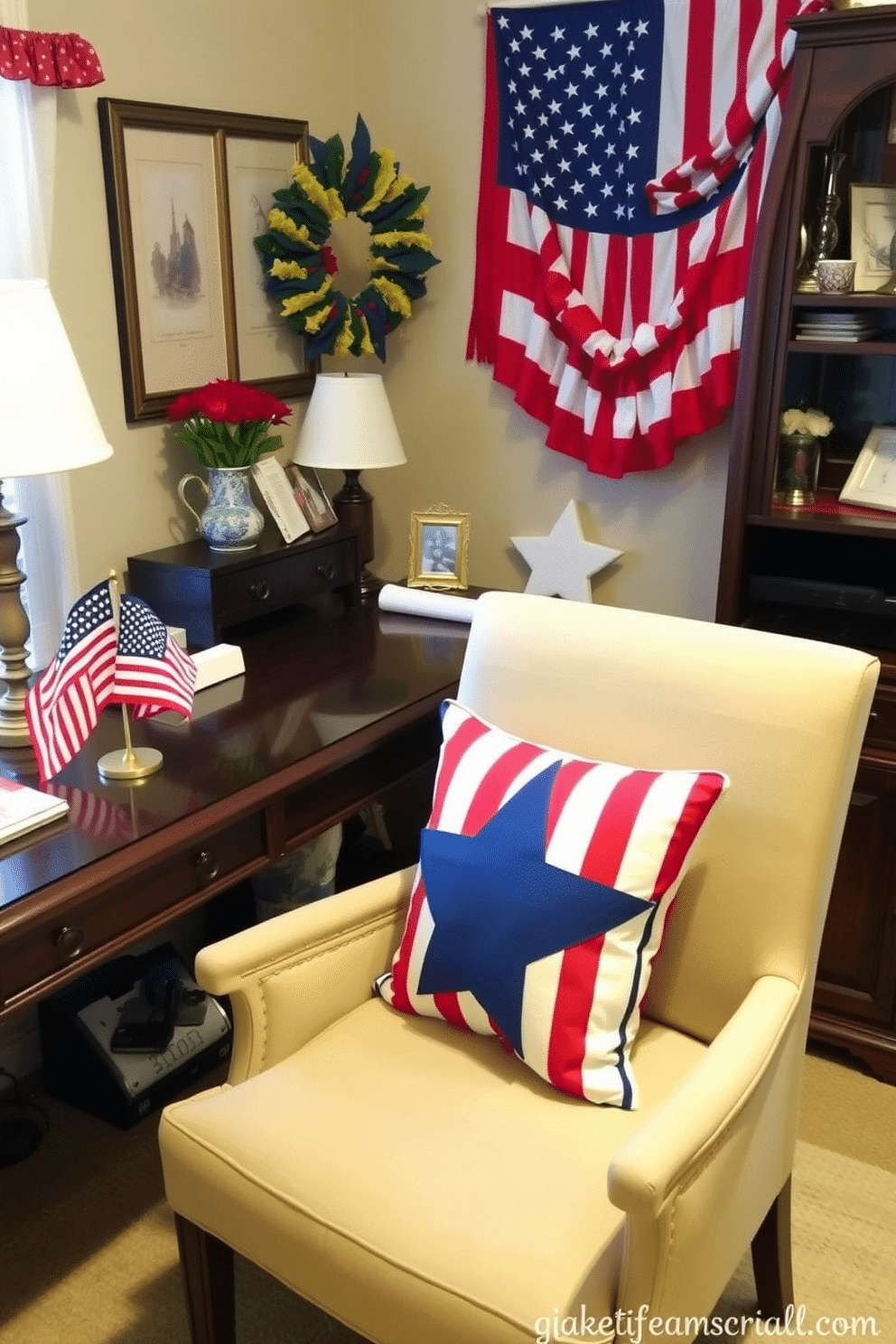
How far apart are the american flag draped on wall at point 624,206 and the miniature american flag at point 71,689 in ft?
4.18

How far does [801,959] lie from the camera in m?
1.52

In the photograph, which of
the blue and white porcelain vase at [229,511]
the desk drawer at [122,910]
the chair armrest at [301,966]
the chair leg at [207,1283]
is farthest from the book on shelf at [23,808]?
the blue and white porcelain vase at [229,511]

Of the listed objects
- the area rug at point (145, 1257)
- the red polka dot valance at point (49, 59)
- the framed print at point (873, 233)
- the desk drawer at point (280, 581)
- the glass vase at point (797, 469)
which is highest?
the red polka dot valance at point (49, 59)

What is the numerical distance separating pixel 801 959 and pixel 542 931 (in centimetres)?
34

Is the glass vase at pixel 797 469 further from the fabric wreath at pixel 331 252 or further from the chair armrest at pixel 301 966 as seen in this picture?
the chair armrest at pixel 301 966

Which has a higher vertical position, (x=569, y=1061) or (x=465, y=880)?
(x=465, y=880)

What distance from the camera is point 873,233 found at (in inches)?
83.0

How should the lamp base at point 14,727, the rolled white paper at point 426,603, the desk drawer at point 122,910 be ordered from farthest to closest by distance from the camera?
1. the rolled white paper at point 426,603
2. the lamp base at point 14,727
3. the desk drawer at point 122,910

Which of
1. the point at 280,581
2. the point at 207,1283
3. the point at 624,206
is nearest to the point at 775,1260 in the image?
the point at 207,1283

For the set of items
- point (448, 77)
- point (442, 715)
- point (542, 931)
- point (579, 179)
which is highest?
point (448, 77)

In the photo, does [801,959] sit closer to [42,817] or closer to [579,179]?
[42,817]

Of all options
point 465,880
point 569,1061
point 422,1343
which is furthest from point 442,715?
point 422,1343

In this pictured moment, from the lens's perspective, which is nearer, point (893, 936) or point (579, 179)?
point (893, 936)

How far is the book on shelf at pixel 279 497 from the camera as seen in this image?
2.36 m
